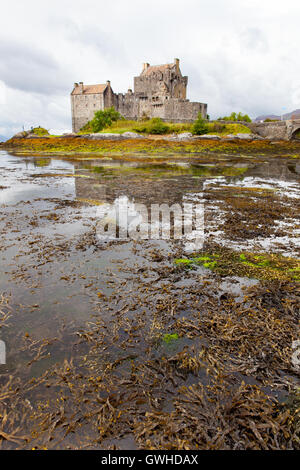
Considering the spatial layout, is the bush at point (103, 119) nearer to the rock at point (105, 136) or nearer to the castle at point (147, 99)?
the castle at point (147, 99)

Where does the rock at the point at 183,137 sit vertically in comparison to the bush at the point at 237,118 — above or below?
below

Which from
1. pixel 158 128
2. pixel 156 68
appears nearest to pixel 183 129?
pixel 158 128

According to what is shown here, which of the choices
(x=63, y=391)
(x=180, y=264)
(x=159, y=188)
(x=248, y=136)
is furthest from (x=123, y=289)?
(x=248, y=136)

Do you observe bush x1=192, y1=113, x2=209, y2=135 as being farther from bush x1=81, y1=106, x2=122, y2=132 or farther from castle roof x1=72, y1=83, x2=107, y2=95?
castle roof x1=72, y1=83, x2=107, y2=95

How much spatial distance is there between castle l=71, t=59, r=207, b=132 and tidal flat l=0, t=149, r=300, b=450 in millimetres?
71838

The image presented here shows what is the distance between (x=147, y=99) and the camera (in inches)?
3029

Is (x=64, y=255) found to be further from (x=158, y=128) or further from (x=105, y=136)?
(x=158, y=128)

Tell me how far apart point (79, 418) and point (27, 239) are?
5815 millimetres

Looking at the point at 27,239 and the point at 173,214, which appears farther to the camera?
the point at 173,214

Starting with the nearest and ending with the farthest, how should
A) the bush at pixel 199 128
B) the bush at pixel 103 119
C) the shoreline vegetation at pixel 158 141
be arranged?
1. the shoreline vegetation at pixel 158 141
2. the bush at pixel 199 128
3. the bush at pixel 103 119

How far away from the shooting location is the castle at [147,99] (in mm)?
72250

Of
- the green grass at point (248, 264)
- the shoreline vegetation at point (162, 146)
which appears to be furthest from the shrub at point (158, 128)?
the green grass at point (248, 264)

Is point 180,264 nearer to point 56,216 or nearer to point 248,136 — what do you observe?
point 56,216

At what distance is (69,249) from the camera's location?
22.7ft
